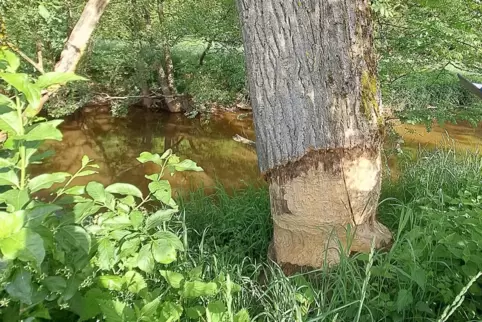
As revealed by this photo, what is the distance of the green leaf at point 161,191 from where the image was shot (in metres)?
1.40

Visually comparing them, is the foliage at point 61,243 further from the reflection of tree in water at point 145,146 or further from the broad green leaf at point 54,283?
the reflection of tree in water at point 145,146

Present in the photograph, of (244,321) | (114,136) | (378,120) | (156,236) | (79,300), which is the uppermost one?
(378,120)

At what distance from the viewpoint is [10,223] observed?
3.28 feet

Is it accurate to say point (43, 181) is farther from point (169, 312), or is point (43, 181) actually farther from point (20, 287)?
point (169, 312)

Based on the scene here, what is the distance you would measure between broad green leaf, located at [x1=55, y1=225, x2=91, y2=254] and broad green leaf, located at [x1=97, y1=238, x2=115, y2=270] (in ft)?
0.31

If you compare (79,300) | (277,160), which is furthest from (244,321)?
(277,160)

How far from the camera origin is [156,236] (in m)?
1.39

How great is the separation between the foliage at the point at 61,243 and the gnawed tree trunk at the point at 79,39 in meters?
1.26

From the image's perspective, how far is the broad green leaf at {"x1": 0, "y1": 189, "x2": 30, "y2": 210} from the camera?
1084 mm

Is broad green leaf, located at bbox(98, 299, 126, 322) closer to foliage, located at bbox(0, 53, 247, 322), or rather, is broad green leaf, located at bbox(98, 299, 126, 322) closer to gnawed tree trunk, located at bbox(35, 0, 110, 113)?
foliage, located at bbox(0, 53, 247, 322)

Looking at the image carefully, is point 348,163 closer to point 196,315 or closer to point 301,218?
point 301,218

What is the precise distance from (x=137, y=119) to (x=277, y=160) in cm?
851

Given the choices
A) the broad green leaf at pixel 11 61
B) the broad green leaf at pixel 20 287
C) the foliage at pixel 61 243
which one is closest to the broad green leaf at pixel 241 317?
the foliage at pixel 61 243

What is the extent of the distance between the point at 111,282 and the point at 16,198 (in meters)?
0.43
